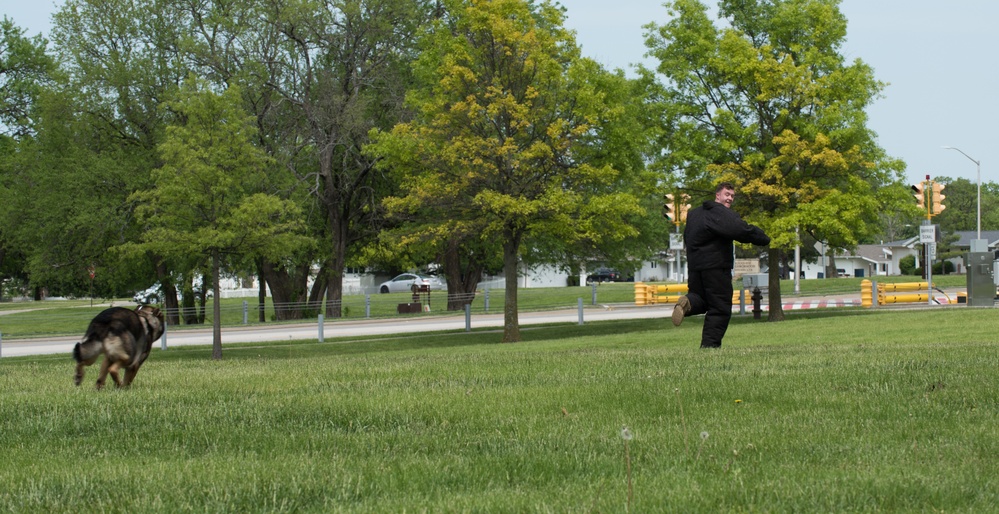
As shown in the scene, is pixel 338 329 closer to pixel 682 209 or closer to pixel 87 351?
pixel 682 209

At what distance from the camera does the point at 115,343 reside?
9.65 m

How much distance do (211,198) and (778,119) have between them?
17123 millimetres

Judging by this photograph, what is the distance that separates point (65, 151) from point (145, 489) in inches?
1514

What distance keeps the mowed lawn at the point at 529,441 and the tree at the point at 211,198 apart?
16.1 meters

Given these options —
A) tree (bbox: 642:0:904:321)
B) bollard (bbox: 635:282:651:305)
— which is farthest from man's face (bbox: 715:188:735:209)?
bollard (bbox: 635:282:651:305)

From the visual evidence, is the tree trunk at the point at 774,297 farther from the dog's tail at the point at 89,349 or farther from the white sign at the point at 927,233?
the dog's tail at the point at 89,349

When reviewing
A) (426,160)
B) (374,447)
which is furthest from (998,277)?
(374,447)

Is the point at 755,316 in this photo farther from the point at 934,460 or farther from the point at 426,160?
the point at 934,460

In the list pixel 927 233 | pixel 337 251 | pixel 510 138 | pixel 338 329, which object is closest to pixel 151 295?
pixel 337 251

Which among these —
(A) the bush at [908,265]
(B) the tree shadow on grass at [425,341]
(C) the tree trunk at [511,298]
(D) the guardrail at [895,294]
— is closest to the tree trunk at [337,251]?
(B) the tree shadow on grass at [425,341]

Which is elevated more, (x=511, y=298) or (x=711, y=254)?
(x=711, y=254)

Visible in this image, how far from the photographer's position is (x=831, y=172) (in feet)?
106

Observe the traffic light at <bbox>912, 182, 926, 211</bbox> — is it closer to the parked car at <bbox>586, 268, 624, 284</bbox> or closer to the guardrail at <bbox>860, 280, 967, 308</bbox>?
the guardrail at <bbox>860, 280, 967, 308</bbox>

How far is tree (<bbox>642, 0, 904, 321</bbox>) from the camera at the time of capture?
31312 millimetres
